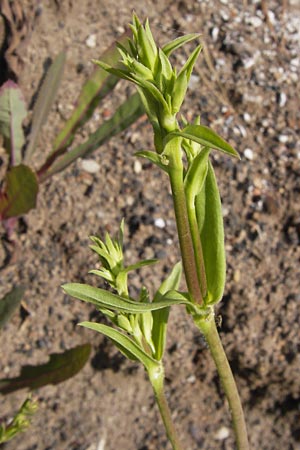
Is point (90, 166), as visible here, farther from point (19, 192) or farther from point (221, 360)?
point (221, 360)

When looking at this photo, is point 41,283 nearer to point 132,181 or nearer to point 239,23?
point 132,181

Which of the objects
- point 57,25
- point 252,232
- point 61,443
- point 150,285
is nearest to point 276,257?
point 252,232

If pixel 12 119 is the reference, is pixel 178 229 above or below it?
below

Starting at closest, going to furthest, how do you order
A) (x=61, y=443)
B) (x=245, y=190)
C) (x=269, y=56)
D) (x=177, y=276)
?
1. (x=177, y=276)
2. (x=61, y=443)
3. (x=245, y=190)
4. (x=269, y=56)

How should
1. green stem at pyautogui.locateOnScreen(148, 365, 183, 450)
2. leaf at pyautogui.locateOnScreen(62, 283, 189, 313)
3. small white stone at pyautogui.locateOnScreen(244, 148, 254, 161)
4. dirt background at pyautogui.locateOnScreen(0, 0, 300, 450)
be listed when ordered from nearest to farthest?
leaf at pyautogui.locateOnScreen(62, 283, 189, 313), green stem at pyautogui.locateOnScreen(148, 365, 183, 450), dirt background at pyautogui.locateOnScreen(0, 0, 300, 450), small white stone at pyautogui.locateOnScreen(244, 148, 254, 161)

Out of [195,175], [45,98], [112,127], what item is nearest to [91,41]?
[45,98]

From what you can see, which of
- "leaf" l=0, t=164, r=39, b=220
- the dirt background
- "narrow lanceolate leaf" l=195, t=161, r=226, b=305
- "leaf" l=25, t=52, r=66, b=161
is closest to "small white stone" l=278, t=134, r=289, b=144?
the dirt background

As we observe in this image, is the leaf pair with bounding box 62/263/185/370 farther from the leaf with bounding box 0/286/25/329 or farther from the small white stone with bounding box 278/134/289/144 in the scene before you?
the small white stone with bounding box 278/134/289/144
